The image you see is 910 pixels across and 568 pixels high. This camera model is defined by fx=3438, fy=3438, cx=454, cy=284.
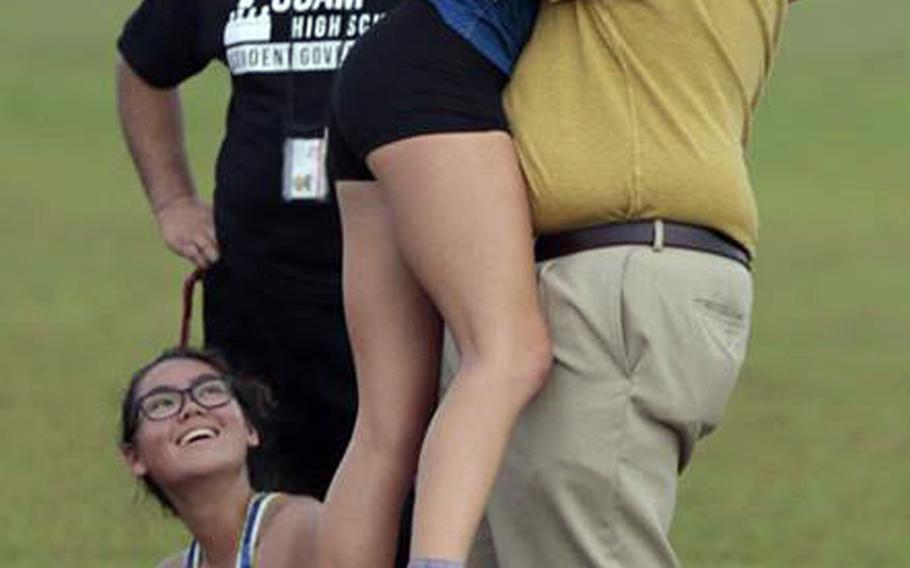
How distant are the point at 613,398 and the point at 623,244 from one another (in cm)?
23

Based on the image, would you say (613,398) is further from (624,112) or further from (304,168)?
(304,168)

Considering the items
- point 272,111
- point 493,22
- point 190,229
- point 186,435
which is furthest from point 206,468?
point 493,22

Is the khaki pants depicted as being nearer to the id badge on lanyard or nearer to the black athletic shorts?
the black athletic shorts

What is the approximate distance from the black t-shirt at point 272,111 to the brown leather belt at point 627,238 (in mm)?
1252

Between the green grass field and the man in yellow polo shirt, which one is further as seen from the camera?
the green grass field

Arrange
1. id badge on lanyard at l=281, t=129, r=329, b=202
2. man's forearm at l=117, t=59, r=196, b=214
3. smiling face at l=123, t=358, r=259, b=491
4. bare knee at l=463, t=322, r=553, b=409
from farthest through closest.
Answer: man's forearm at l=117, t=59, r=196, b=214 < id badge on lanyard at l=281, t=129, r=329, b=202 < smiling face at l=123, t=358, r=259, b=491 < bare knee at l=463, t=322, r=553, b=409

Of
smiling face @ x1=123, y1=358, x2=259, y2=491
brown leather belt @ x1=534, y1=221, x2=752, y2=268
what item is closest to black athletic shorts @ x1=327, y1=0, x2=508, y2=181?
brown leather belt @ x1=534, y1=221, x2=752, y2=268

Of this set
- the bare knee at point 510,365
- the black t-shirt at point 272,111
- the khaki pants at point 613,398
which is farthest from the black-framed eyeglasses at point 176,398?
the bare knee at point 510,365

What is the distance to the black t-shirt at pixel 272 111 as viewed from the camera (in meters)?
6.32

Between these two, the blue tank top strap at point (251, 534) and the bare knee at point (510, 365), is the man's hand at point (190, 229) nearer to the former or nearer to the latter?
the blue tank top strap at point (251, 534)

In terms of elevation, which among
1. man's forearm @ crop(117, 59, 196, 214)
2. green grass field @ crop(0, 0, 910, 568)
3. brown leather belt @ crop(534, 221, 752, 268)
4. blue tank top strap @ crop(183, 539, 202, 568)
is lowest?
green grass field @ crop(0, 0, 910, 568)

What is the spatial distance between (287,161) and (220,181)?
271 mm

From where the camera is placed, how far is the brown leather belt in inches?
199

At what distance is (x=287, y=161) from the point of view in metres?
6.38
